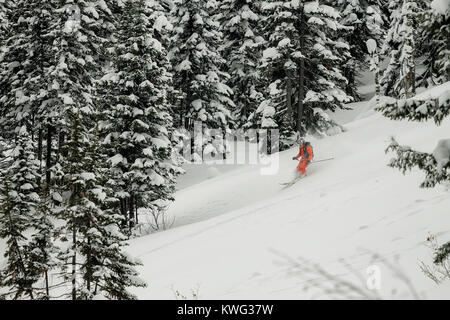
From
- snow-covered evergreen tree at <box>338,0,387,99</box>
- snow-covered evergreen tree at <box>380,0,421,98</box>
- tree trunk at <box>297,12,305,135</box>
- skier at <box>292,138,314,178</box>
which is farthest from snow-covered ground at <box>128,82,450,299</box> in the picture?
snow-covered evergreen tree at <box>338,0,387,99</box>

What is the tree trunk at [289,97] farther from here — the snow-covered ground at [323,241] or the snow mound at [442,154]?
the snow mound at [442,154]

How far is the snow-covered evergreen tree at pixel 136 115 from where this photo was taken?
16.0m

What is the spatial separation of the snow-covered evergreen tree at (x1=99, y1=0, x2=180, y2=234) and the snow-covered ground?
3.40 metres

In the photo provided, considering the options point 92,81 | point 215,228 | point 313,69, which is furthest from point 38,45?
point 215,228

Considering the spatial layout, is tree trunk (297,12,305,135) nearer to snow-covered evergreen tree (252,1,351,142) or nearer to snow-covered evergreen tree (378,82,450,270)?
snow-covered evergreen tree (252,1,351,142)

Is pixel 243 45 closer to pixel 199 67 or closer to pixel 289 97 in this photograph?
pixel 199 67

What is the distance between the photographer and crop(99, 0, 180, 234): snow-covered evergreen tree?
1605 centimetres

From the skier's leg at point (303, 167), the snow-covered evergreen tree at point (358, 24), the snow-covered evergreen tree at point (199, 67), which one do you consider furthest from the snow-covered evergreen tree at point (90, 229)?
the snow-covered evergreen tree at point (358, 24)

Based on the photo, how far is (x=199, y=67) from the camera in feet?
91.4

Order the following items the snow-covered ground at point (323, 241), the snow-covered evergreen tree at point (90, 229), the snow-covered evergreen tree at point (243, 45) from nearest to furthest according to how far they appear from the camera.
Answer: the snow-covered ground at point (323, 241), the snow-covered evergreen tree at point (90, 229), the snow-covered evergreen tree at point (243, 45)

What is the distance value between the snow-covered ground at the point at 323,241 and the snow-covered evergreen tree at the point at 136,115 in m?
3.40

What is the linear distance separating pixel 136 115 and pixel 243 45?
14.7 m

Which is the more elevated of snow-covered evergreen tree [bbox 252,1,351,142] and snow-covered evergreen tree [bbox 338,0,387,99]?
snow-covered evergreen tree [bbox 338,0,387,99]

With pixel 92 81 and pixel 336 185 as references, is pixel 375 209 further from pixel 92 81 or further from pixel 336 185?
pixel 92 81
